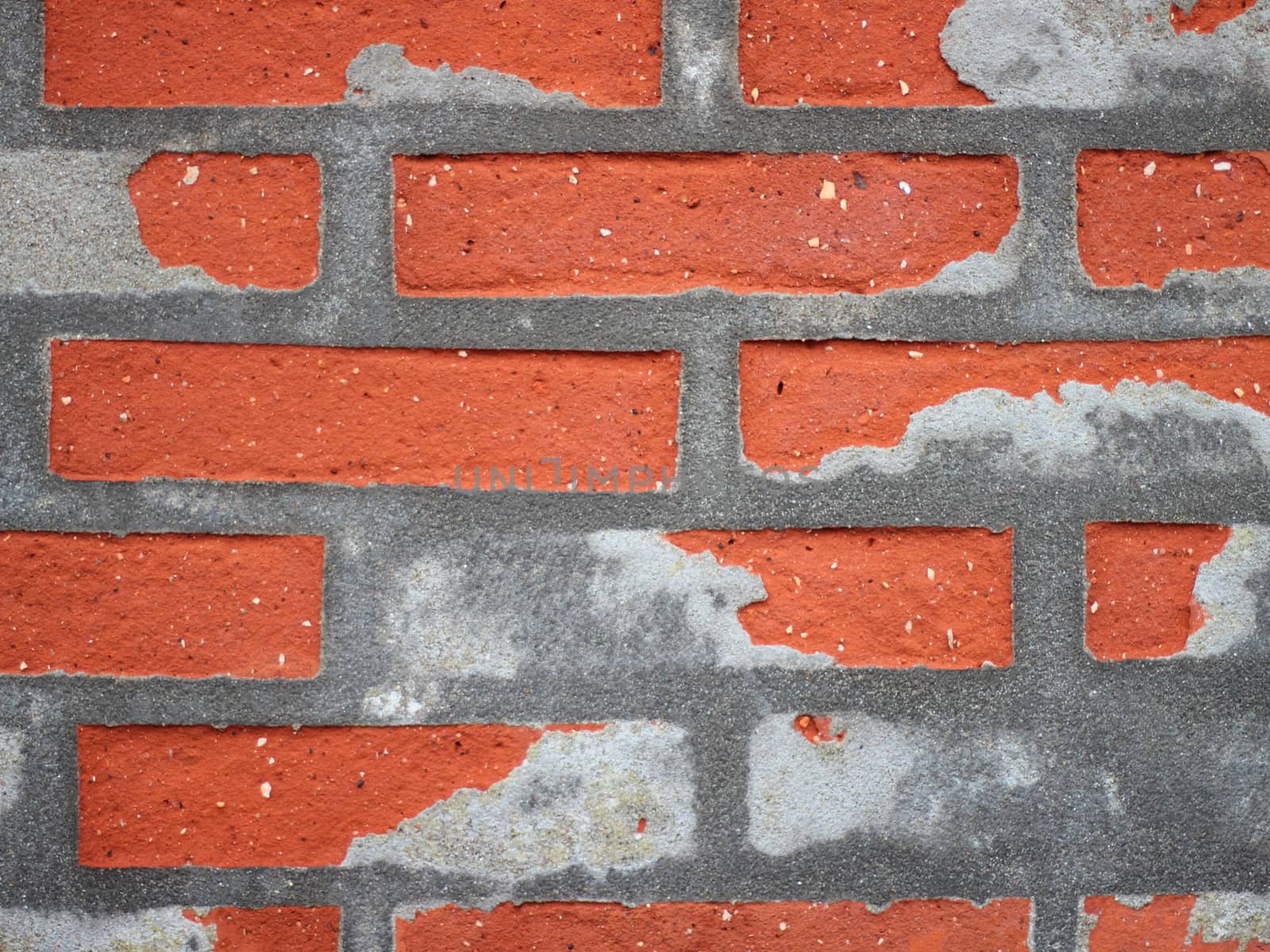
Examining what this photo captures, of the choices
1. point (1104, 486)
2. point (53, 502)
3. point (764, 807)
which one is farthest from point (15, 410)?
point (1104, 486)

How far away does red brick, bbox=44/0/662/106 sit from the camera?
24.0 inches

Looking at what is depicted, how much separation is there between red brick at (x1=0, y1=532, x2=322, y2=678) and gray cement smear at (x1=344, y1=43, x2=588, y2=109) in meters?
0.32

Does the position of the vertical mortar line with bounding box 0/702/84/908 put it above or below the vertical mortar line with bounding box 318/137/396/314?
below

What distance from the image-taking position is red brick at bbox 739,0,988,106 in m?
0.61

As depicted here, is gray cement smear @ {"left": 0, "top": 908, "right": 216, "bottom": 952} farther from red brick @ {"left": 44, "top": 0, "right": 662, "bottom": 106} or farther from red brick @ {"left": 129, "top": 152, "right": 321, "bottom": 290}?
red brick @ {"left": 44, "top": 0, "right": 662, "bottom": 106}

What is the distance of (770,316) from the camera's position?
62 centimetres

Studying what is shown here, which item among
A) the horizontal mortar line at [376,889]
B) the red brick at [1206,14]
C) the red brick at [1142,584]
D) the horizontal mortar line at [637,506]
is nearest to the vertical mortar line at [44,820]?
the horizontal mortar line at [376,889]

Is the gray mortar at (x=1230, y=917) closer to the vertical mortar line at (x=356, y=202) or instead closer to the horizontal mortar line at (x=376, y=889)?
the horizontal mortar line at (x=376, y=889)

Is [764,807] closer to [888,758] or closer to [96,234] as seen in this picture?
[888,758]

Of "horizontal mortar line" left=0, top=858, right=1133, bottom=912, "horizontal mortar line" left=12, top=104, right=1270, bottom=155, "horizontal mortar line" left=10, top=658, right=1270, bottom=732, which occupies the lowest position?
"horizontal mortar line" left=0, top=858, right=1133, bottom=912

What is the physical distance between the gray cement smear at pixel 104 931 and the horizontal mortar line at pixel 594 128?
57cm

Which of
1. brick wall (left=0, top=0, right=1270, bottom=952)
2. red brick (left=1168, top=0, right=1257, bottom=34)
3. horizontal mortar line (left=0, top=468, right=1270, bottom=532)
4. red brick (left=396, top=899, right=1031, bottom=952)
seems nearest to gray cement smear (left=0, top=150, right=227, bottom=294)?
brick wall (left=0, top=0, right=1270, bottom=952)

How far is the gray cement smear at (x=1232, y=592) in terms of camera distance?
2.08ft

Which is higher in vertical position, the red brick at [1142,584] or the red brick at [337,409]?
the red brick at [337,409]
